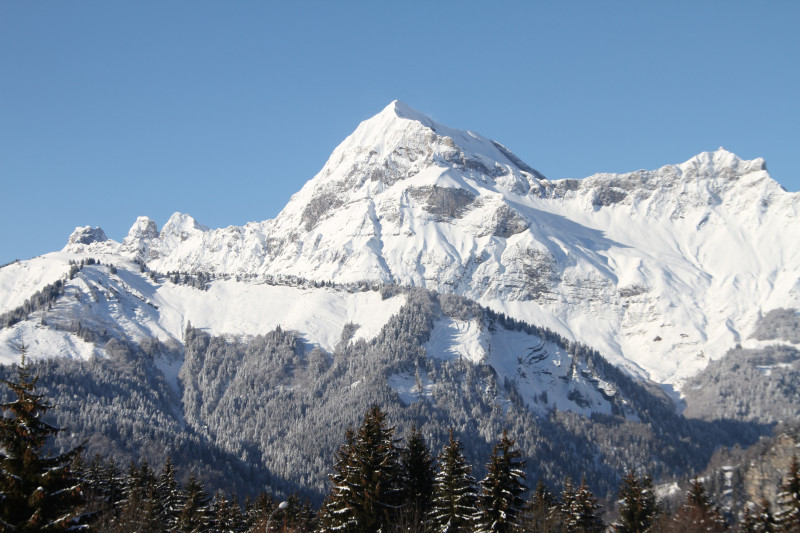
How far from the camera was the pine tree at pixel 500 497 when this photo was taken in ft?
148

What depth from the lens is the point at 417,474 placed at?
53875mm

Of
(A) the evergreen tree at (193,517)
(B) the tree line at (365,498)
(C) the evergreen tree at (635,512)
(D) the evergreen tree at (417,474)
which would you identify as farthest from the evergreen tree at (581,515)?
(A) the evergreen tree at (193,517)

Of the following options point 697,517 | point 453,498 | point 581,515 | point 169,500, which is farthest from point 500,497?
point 169,500

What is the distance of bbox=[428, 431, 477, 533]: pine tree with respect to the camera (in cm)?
4653

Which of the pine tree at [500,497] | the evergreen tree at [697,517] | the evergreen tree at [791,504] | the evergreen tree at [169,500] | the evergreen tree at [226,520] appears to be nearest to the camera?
the pine tree at [500,497]

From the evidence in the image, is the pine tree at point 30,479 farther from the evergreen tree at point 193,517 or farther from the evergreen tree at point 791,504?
the evergreen tree at point 791,504

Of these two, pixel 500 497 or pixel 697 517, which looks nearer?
pixel 500 497

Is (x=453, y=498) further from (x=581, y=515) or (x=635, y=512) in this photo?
(x=635, y=512)

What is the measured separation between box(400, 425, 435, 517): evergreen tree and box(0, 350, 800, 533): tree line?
0.23 feet

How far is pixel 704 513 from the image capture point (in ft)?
223

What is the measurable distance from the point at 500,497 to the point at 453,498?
3009mm

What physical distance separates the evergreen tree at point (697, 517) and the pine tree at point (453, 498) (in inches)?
1078

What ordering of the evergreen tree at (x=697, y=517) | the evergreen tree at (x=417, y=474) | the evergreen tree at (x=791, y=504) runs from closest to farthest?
the evergreen tree at (x=791, y=504)
the evergreen tree at (x=417, y=474)
the evergreen tree at (x=697, y=517)

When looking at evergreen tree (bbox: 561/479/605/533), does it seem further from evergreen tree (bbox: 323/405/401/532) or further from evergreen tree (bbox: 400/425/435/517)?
evergreen tree (bbox: 323/405/401/532)
